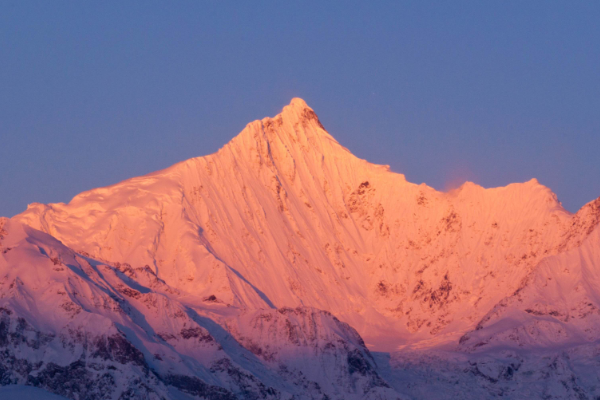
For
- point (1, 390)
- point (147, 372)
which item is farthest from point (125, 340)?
point (1, 390)

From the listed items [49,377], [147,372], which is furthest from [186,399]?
[49,377]

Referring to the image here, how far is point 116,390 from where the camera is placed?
192750 mm

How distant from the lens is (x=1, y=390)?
18638cm

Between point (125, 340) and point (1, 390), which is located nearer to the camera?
point (1, 390)

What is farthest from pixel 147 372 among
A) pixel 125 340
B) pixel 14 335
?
pixel 14 335

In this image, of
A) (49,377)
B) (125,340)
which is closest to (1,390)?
(49,377)

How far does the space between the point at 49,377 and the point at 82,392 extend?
5.07 m

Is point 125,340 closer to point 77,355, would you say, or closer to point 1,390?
point 77,355

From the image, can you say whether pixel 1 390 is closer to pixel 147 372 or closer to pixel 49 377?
pixel 49 377

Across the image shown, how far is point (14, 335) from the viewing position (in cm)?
19650

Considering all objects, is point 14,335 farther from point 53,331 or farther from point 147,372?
point 147,372

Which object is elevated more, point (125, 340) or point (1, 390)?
point (125, 340)

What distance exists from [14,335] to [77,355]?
928 centimetres

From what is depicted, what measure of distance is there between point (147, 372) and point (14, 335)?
753 inches
